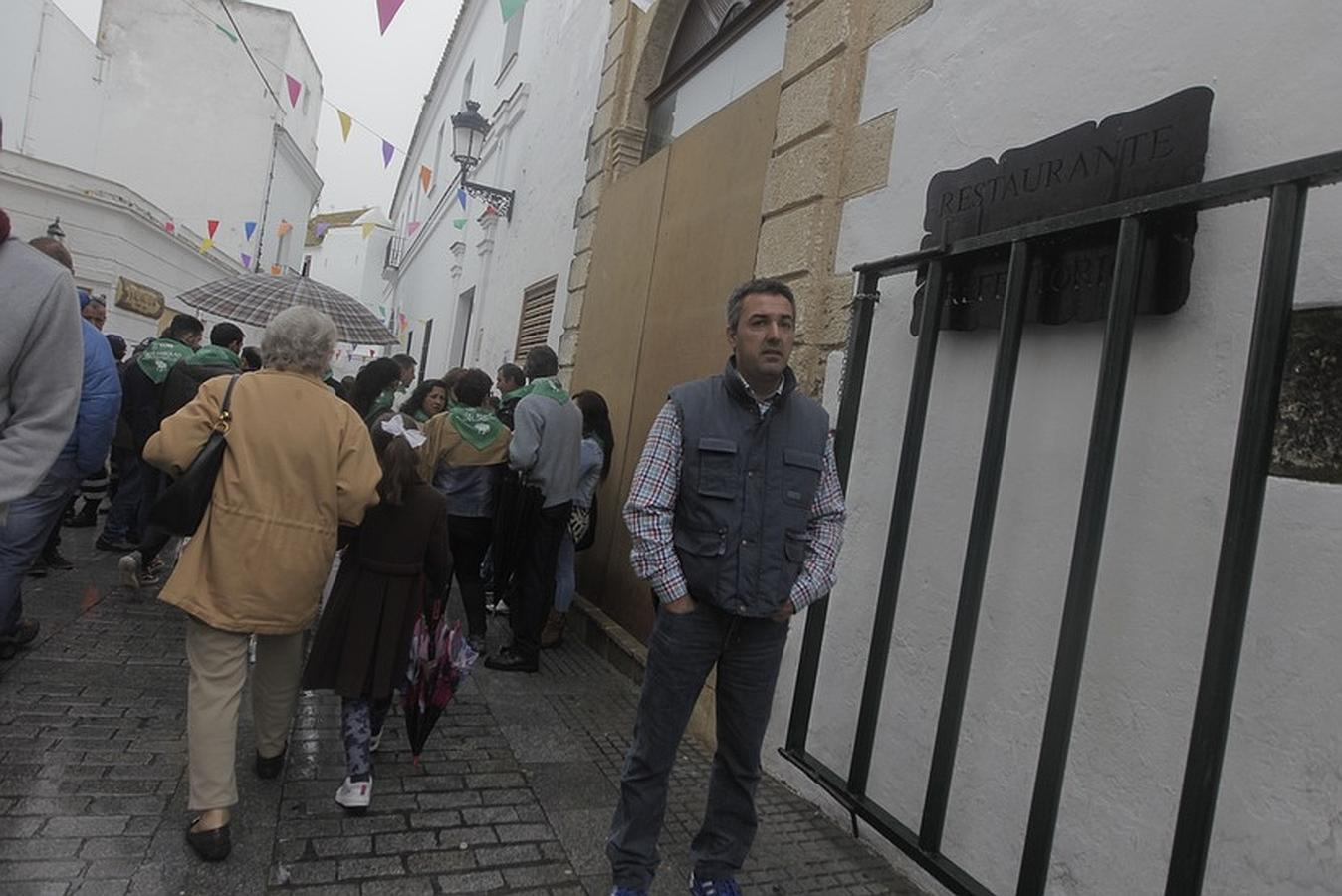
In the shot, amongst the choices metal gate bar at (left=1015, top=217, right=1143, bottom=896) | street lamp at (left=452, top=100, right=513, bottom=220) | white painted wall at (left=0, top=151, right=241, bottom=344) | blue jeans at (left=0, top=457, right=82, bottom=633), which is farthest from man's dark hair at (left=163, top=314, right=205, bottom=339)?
white painted wall at (left=0, top=151, right=241, bottom=344)

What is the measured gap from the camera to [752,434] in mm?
2395

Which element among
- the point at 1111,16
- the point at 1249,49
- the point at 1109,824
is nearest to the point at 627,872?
the point at 1109,824

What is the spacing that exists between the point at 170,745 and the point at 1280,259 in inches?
150

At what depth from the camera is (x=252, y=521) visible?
8.46 feet

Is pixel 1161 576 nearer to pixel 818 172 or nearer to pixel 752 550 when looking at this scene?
pixel 752 550

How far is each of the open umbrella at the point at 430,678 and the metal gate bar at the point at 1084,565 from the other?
6.80ft

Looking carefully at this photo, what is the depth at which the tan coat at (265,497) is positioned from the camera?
255 centimetres

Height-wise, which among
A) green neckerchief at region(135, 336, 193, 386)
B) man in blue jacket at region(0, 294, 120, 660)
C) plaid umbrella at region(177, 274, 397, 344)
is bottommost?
man in blue jacket at region(0, 294, 120, 660)

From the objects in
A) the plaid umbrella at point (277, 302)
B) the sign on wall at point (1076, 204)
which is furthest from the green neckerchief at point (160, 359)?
the sign on wall at point (1076, 204)

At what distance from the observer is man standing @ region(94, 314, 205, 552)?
18.1 feet

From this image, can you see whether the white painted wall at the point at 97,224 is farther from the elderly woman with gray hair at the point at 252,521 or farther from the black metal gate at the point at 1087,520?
the black metal gate at the point at 1087,520

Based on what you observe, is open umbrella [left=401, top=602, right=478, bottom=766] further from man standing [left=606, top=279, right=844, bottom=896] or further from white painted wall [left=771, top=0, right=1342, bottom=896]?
white painted wall [left=771, top=0, right=1342, bottom=896]

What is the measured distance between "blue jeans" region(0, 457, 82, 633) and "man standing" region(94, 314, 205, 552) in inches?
65.8

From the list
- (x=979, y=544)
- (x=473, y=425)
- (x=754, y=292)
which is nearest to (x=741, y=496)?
(x=754, y=292)
